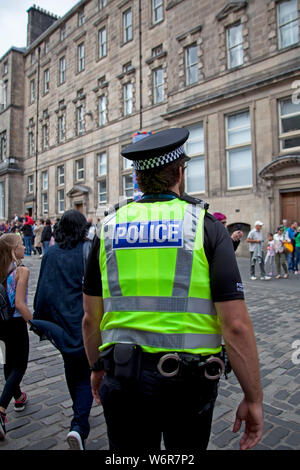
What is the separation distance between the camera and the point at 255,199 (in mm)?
16172

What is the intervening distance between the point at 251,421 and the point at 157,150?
1227 millimetres

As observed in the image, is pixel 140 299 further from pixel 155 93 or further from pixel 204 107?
pixel 155 93

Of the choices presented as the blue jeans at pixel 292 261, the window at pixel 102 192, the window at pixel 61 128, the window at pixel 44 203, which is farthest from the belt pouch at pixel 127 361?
the window at pixel 44 203

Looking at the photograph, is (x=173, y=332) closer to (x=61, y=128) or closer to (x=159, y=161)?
(x=159, y=161)

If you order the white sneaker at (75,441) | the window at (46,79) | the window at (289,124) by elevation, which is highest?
the window at (46,79)

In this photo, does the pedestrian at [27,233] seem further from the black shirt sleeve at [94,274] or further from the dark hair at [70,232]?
the black shirt sleeve at [94,274]

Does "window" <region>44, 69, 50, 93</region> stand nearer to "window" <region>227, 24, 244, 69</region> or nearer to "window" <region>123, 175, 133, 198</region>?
"window" <region>123, 175, 133, 198</region>

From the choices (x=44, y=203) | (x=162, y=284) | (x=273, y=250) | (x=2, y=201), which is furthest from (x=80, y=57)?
(x=162, y=284)

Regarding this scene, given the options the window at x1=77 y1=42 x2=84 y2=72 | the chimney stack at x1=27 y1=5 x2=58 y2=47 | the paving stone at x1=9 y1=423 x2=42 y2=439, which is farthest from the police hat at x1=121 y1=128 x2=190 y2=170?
the chimney stack at x1=27 y1=5 x2=58 y2=47

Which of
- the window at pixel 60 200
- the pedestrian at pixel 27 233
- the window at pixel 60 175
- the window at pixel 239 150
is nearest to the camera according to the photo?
the window at pixel 239 150

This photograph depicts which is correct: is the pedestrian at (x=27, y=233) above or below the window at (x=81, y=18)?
below

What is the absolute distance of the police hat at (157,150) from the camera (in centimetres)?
156

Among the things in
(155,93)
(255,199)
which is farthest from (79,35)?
(255,199)

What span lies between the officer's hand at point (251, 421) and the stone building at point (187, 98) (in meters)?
7.31
